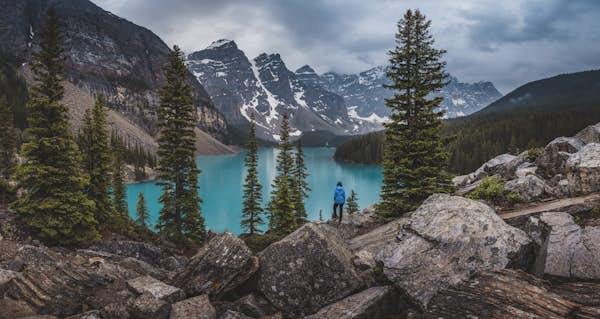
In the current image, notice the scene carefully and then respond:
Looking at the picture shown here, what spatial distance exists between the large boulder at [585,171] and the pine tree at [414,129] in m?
5.53

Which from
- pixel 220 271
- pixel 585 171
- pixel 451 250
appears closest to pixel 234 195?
pixel 220 271

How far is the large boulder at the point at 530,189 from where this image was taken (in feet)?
41.8

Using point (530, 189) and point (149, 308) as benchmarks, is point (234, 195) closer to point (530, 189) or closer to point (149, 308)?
point (530, 189)

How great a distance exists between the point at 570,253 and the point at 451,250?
2.02 m

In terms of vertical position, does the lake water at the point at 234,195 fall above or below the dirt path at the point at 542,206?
below

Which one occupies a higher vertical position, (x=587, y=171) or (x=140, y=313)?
(x=587, y=171)

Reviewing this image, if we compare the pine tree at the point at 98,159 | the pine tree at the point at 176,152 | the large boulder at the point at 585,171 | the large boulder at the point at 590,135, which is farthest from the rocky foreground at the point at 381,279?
the pine tree at the point at 98,159

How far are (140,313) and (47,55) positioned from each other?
19151mm

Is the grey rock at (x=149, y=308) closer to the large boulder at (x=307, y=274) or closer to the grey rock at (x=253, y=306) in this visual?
the grey rock at (x=253, y=306)

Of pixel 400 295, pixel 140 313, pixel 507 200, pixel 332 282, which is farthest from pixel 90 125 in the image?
pixel 507 200

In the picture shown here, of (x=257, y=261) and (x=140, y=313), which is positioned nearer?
(x=140, y=313)

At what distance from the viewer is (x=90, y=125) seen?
2386 cm

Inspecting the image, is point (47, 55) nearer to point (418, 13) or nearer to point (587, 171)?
point (418, 13)

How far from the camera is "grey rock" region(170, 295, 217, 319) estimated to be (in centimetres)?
667
